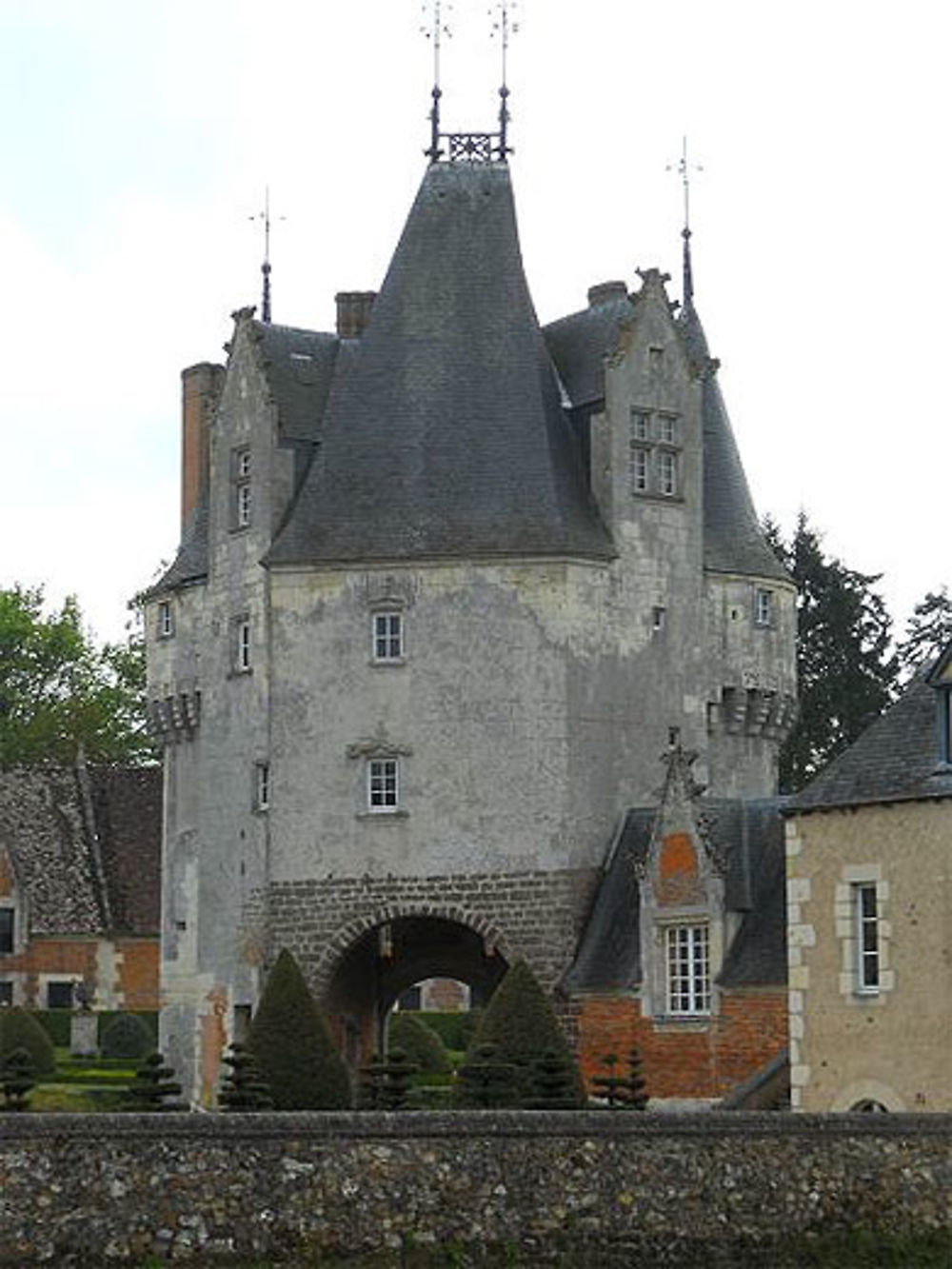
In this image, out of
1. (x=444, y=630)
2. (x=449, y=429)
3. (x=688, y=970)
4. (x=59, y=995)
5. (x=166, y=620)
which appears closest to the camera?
(x=688, y=970)

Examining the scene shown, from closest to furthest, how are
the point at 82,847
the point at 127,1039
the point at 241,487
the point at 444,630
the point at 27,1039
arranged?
the point at 444,630
the point at 241,487
the point at 27,1039
the point at 127,1039
the point at 82,847

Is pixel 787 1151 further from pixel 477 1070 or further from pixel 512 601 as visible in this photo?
pixel 512 601

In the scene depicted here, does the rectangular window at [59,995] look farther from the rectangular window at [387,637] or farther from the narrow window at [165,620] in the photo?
the rectangular window at [387,637]

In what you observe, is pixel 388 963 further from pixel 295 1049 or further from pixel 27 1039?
pixel 295 1049

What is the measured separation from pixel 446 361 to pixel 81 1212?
28895 mm

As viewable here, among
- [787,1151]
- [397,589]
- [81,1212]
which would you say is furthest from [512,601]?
[81,1212]

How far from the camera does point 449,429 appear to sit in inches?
2067

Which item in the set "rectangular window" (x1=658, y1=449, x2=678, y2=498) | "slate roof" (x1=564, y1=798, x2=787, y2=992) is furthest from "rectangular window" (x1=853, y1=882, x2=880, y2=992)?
"rectangular window" (x1=658, y1=449, x2=678, y2=498)

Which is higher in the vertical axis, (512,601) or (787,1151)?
(512,601)

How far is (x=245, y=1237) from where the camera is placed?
27.0m

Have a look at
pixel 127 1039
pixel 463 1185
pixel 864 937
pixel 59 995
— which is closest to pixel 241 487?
pixel 127 1039

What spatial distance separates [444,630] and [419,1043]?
41.0ft

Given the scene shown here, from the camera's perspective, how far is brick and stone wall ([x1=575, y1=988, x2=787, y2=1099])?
44969 millimetres

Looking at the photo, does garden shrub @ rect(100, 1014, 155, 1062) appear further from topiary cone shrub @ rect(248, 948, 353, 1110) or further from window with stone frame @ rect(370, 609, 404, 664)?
topiary cone shrub @ rect(248, 948, 353, 1110)
